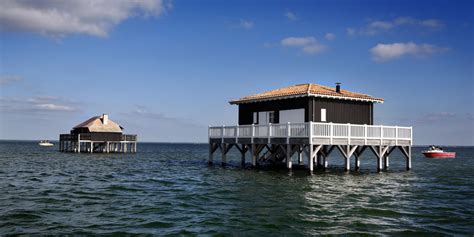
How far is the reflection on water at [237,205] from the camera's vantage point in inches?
541

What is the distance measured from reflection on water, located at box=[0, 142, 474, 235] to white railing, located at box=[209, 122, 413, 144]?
252 centimetres

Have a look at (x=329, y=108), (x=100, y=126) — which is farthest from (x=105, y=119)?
(x=329, y=108)

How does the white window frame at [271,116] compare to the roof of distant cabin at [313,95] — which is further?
the white window frame at [271,116]

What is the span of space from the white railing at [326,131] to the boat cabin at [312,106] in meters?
1.96

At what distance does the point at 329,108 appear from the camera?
2998 cm

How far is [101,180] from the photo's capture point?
26.4 metres

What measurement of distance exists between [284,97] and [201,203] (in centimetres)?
1378

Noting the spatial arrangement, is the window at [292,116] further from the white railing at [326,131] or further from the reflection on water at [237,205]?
the reflection on water at [237,205]

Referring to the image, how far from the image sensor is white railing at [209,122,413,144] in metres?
26.9

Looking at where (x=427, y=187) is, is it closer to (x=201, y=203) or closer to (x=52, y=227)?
(x=201, y=203)

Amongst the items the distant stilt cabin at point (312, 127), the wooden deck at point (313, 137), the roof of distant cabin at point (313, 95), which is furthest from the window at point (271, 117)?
the wooden deck at point (313, 137)

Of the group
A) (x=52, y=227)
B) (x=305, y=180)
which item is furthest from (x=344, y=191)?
(x=52, y=227)

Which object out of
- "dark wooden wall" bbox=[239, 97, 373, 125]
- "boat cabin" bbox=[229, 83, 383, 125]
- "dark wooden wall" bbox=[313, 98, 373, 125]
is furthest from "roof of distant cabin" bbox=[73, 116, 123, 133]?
"dark wooden wall" bbox=[313, 98, 373, 125]

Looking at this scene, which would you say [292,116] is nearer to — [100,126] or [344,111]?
[344,111]
